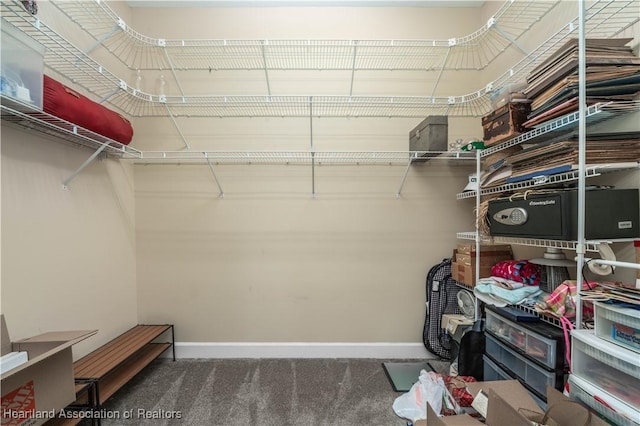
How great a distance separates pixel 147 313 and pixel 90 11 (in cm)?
232

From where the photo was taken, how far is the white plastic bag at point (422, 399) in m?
1.39

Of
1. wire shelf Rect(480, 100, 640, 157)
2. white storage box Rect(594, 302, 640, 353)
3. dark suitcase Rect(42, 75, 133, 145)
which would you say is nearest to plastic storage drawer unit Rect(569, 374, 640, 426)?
white storage box Rect(594, 302, 640, 353)

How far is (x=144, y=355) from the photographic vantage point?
1.94 meters

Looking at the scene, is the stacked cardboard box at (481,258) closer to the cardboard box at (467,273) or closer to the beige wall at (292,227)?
the cardboard box at (467,273)

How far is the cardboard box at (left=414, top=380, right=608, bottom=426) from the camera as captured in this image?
88 cm

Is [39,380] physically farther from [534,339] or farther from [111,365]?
[534,339]

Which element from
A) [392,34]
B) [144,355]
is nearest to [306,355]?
[144,355]

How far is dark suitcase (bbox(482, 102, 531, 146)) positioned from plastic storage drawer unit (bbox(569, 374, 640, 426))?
1.21m

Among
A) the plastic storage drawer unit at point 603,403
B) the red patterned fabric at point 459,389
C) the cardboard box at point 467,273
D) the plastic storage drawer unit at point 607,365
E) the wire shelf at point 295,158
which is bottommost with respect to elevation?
the red patterned fabric at point 459,389

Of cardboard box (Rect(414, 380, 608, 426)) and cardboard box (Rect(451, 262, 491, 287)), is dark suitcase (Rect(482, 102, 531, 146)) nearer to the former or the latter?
cardboard box (Rect(451, 262, 491, 287))

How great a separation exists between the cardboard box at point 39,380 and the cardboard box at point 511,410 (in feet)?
5.40

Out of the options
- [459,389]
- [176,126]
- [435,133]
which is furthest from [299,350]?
[176,126]

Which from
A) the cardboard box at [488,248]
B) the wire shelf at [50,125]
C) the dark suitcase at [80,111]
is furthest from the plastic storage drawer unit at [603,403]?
the dark suitcase at [80,111]

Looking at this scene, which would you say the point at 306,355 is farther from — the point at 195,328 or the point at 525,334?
the point at 525,334
